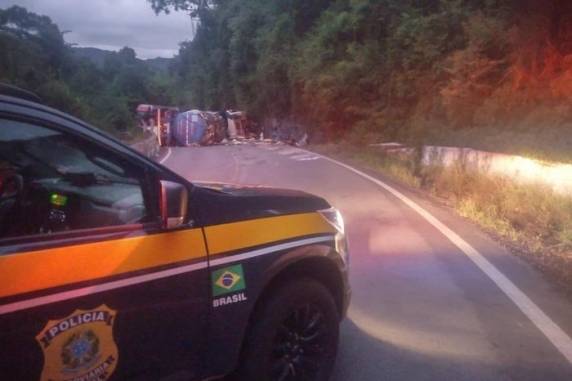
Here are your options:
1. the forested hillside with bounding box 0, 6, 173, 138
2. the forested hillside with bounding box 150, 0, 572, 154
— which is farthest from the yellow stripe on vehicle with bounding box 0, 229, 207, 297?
the forested hillside with bounding box 150, 0, 572, 154

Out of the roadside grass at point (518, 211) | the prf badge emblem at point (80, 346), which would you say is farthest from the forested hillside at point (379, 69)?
the prf badge emblem at point (80, 346)

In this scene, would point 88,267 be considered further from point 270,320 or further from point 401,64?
point 401,64

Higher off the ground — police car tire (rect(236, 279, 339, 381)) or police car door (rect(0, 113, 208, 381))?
police car door (rect(0, 113, 208, 381))

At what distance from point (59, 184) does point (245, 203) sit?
1049 millimetres

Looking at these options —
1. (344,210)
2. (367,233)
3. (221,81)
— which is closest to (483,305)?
(367,233)

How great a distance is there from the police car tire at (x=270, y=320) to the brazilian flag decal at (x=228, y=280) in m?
0.32

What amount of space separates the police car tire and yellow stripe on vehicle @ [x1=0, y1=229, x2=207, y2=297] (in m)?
0.68

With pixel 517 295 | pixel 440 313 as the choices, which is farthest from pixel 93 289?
pixel 517 295

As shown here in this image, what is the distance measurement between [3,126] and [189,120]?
38.4 metres

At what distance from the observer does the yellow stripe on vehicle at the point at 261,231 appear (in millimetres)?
3736

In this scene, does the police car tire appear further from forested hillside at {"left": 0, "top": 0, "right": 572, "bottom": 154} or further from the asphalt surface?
forested hillside at {"left": 0, "top": 0, "right": 572, "bottom": 154}

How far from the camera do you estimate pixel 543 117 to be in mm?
20938

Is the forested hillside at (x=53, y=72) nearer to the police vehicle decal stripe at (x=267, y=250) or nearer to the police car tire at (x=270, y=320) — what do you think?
the police vehicle decal stripe at (x=267, y=250)

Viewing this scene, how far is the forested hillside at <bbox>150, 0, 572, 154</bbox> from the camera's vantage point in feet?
76.2
